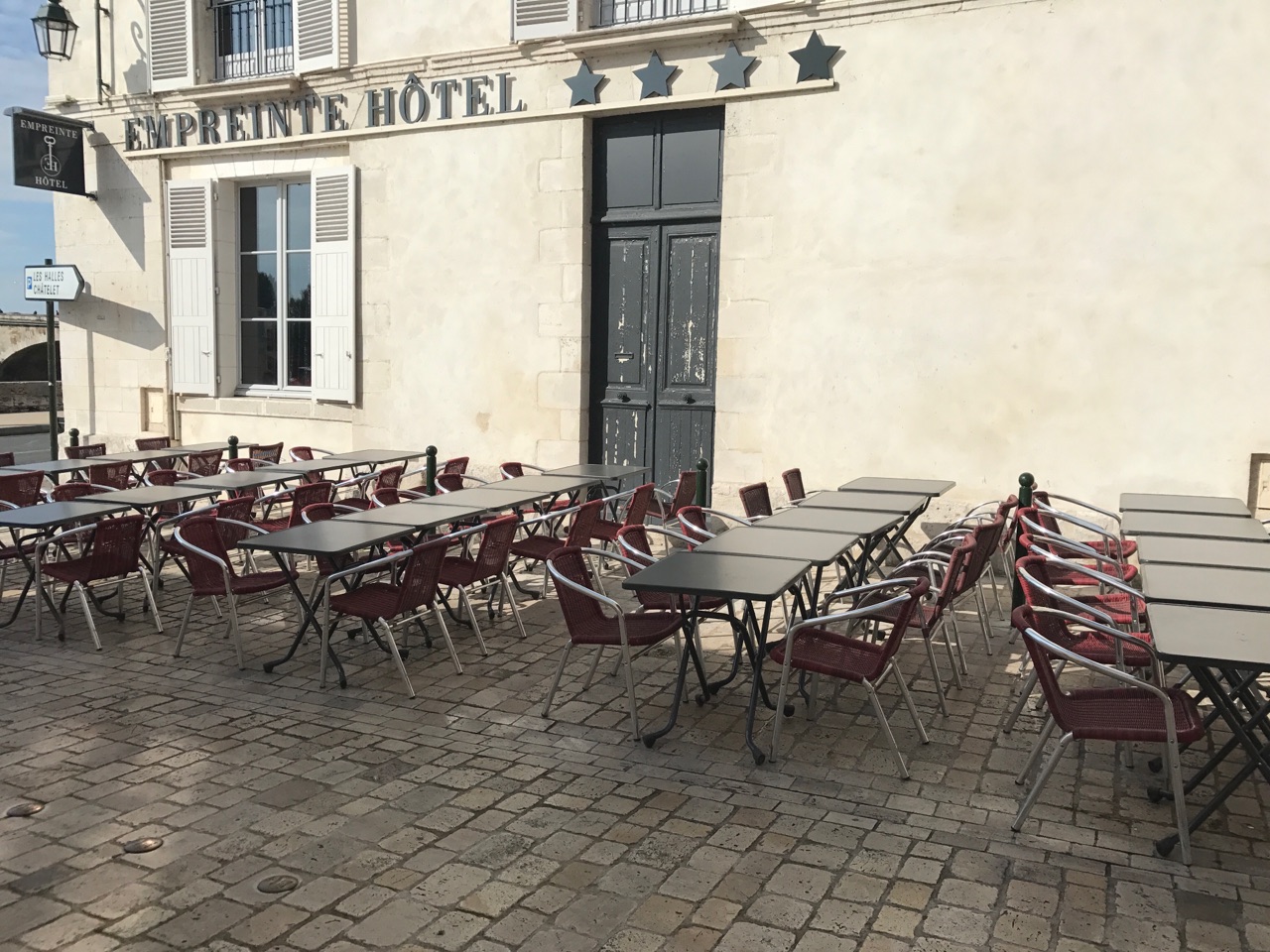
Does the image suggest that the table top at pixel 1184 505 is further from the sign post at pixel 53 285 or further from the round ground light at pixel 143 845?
the sign post at pixel 53 285

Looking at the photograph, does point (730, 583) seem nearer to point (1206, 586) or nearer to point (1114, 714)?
point (1114, 714)

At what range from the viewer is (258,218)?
11.2m

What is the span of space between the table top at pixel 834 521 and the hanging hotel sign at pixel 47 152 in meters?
9.58

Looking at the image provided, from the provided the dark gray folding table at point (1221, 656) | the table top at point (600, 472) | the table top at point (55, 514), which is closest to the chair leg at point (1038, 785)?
the dark gray folding table at point (1221, 656)

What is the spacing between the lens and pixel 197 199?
36.2 feet

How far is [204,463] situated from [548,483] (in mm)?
3459

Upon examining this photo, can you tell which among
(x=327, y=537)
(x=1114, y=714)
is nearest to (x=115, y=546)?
(x=327, y=537)

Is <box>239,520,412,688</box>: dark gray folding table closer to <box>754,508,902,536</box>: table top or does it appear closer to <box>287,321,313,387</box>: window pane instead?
<box>754,508,902,536</box>: table top

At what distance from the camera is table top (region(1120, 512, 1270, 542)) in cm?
516

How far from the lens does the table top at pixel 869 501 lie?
5.90m

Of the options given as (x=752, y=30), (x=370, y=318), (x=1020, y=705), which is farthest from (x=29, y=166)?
(x=1020, y=705)

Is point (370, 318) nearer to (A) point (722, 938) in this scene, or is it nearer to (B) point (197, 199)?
(B) point (197, 199)

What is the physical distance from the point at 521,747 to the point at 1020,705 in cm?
197

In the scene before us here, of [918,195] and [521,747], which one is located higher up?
[918,195]
